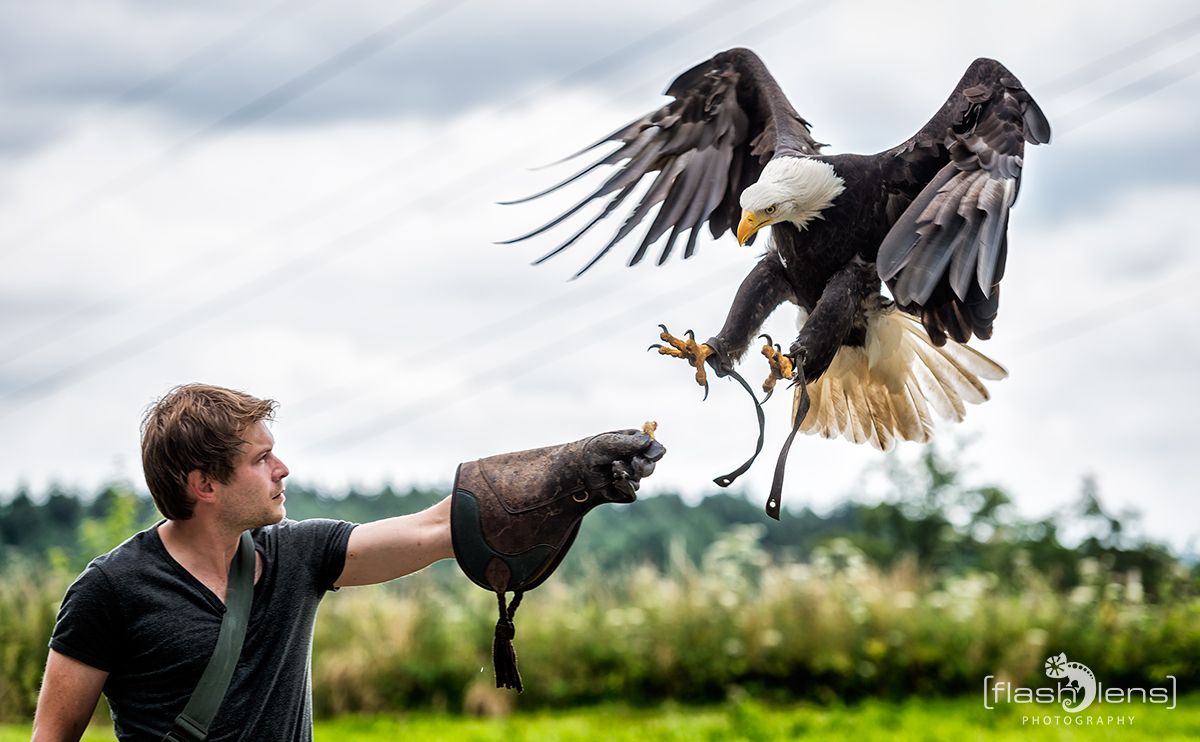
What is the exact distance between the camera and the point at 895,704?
25.5 feet

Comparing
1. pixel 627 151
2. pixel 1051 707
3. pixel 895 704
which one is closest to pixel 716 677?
pixel 895 704

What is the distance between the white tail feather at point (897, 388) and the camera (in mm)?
3656

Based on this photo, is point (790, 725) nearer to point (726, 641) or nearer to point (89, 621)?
point (726, 641)

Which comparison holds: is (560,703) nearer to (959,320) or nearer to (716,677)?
(716,677)

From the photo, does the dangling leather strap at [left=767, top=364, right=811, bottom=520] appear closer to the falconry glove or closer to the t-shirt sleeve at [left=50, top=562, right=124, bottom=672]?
the falconry glove

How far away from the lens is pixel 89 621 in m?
2.48

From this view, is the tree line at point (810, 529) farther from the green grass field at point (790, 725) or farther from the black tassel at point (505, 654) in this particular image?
the black tassel at point (505, 654)

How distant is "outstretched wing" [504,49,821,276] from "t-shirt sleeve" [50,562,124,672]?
1457mm

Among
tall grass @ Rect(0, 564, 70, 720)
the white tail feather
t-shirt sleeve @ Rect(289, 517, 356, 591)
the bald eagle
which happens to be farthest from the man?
tall grass @ Rect(0, 564, 70, 720)

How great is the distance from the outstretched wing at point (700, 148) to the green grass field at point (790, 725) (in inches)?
161

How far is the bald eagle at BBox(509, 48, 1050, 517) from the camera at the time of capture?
2717 mm

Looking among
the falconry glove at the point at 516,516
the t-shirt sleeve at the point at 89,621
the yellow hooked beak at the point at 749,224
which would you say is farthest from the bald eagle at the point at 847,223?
the t-shirt sleeve at the point at 89,621

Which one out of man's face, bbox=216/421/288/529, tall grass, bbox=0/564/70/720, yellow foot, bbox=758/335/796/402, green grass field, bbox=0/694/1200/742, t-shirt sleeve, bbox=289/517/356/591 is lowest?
green grass field, bbox=0/694/1200/742

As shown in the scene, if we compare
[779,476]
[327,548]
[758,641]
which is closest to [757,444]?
[779,476]
